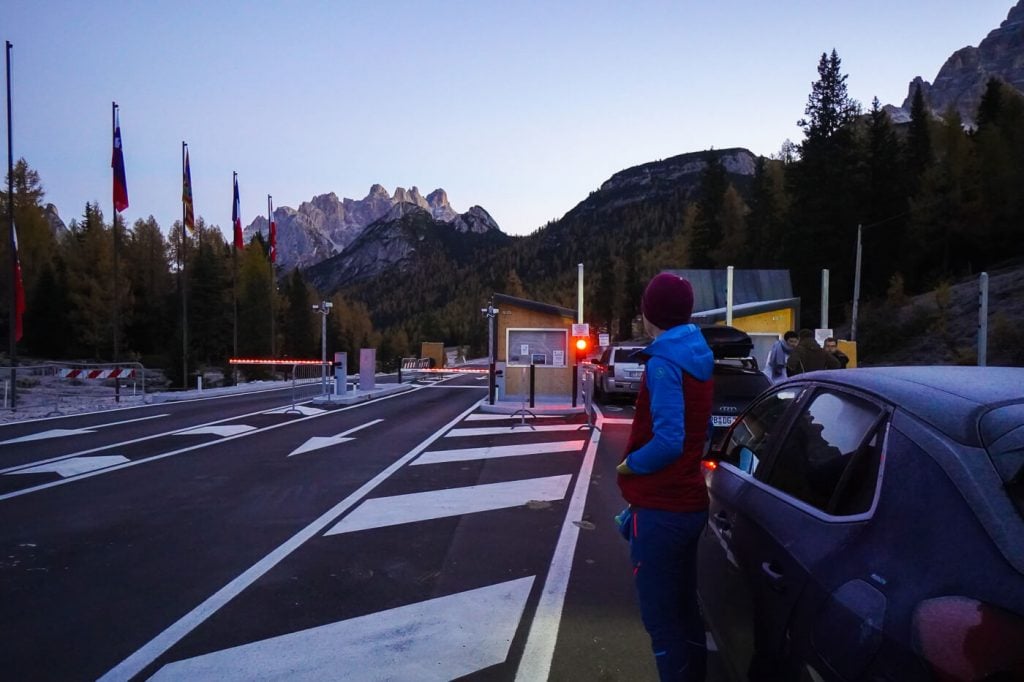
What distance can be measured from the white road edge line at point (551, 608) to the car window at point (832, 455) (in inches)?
68.3

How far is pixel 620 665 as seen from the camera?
→ 388 cm

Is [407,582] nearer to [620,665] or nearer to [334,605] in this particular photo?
[334,605]

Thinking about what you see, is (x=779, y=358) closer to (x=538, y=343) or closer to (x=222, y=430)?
(x=538, y=343)

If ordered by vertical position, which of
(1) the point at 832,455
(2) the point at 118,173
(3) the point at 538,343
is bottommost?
(1) the point at 832,455

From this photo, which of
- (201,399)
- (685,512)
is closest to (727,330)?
(685,512)

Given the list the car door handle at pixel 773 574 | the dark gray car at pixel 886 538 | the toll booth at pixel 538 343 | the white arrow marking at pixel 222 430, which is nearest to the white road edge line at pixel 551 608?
the dark gray car at pixel 886 538

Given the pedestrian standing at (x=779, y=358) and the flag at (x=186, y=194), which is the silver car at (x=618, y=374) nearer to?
the pedestrian standing at (x=779, y=358)

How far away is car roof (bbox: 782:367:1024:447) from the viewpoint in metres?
2.03

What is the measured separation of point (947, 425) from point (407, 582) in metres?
4.03

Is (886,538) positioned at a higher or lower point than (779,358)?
lower

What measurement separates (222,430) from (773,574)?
12932mm

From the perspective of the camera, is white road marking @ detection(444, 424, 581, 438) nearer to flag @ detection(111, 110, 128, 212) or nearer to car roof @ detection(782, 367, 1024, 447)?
car roof @ detection(782, 367, 1024, 447)

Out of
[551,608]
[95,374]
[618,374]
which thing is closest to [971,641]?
[551,608]

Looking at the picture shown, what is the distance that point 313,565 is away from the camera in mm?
5527
